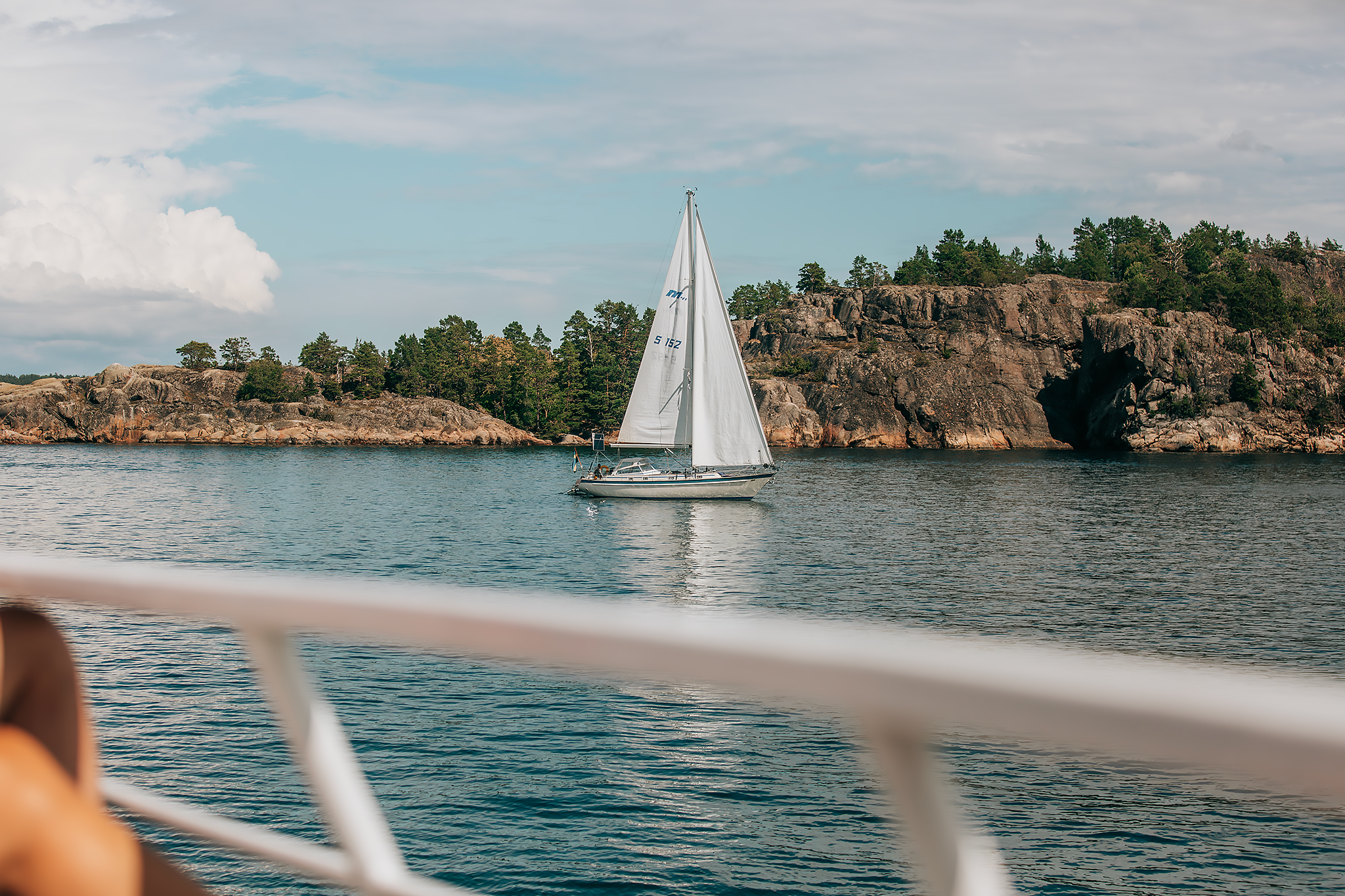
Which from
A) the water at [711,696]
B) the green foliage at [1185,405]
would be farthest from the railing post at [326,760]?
the green foliage at [1185,405]

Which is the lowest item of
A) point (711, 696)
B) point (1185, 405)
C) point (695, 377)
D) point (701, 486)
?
point (711, 696)

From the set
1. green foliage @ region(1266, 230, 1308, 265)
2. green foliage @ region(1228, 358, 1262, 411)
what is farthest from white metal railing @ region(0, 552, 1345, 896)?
green foliage @ region(1266, 230, 1308, 265)

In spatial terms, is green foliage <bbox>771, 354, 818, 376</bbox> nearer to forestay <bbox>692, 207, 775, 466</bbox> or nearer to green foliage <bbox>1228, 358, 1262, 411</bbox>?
green foliage <bbox>1228, 358, 1262, 411</bbox>

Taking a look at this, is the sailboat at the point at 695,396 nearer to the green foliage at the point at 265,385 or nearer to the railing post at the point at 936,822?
the railing post at the point at 936,822

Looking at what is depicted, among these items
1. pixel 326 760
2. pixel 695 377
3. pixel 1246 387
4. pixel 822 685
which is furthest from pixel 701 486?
pixel 1246 387

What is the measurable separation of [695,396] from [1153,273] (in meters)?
107

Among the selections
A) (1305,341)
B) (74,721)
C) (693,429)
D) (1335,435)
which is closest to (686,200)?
(693,429)

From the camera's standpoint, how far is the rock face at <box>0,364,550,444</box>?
130 meters

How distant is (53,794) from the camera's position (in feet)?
4.67

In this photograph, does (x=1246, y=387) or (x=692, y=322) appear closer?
(x=692, y=322)

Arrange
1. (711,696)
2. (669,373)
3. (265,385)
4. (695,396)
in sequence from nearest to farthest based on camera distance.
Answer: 1. (711,696)
2. (695,396)
3. (669,373)
4. (265,385)

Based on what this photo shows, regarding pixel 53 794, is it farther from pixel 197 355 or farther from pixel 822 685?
pixel 197 355

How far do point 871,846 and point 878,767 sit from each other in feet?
34.6

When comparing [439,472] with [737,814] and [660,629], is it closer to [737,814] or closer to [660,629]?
[737,814]
